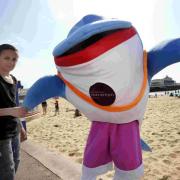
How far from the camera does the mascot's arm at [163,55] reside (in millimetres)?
2518

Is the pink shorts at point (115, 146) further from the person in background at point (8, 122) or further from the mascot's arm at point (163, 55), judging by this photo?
the person in background at point (8, 122)

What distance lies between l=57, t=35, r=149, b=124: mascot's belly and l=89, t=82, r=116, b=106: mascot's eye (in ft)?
0.07

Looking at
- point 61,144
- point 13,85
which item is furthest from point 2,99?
point 61,144

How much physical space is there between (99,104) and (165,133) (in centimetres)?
572

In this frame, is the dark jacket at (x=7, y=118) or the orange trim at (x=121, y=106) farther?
the dark jacket at (x=7, y=118)

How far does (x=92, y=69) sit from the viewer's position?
238cm

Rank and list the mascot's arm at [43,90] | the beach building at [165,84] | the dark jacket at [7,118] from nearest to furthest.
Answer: the mascot's arm at [43,90] → the dark jacket at [7,118] → the beach building at [165,84]

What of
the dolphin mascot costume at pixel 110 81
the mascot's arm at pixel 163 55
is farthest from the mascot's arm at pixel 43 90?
the mascot's arm at pixel 163 55

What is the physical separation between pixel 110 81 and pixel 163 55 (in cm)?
51

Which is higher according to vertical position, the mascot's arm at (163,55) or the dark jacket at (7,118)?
the mascot's arm at (163,55)

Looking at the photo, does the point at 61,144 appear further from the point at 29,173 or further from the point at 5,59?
the point at 5,59

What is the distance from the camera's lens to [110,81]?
2.37 m

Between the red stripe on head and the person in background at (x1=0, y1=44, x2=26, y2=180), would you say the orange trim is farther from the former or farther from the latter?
the person in background at (x1=0, y1=44, x2=26, y2=180)

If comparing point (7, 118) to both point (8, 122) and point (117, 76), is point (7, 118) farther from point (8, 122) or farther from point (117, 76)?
point (117, 76)
